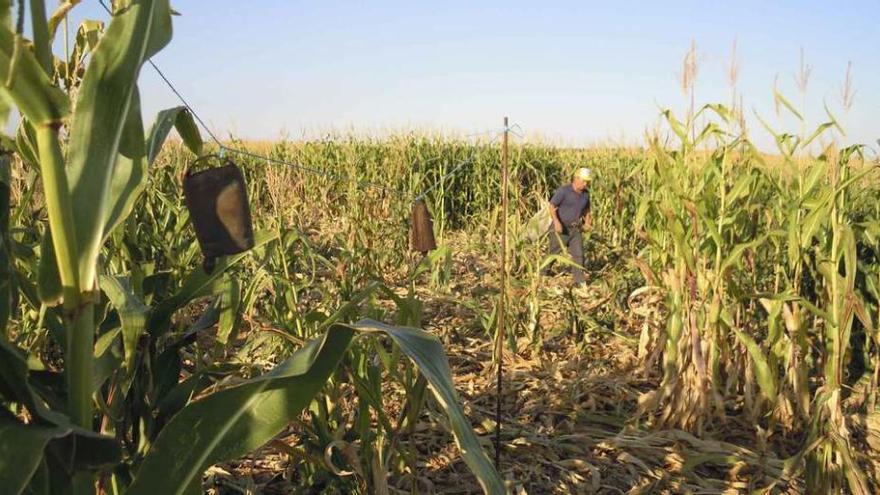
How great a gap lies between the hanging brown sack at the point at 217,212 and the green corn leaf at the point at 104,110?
0.95ft

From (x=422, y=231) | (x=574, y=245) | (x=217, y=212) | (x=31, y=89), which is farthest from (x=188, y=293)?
(x=574, y=245)

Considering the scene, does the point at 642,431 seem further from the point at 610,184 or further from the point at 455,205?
the point at 455,205

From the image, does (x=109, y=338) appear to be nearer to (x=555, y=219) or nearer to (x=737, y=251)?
(x=737, y=251)

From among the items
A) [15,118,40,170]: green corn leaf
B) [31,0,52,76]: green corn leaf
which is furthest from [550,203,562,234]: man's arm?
[31,0,52,76]: green corn leaf

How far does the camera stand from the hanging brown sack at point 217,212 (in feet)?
5.00

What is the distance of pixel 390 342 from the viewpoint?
3523 millimetres

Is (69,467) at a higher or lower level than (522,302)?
higher

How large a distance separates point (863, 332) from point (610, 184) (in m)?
5.69

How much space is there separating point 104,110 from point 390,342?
96.7 inches

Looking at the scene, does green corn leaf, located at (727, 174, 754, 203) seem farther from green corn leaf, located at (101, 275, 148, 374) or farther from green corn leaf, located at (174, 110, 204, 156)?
green corn leaf, located at (101, 275, 148, 374)

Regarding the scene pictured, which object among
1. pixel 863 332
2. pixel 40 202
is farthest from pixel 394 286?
pixel 863 332

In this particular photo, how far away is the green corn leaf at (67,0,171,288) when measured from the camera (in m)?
1.16

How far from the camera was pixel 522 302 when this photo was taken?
5547 mm

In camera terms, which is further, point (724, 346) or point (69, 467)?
point (724, 346)
